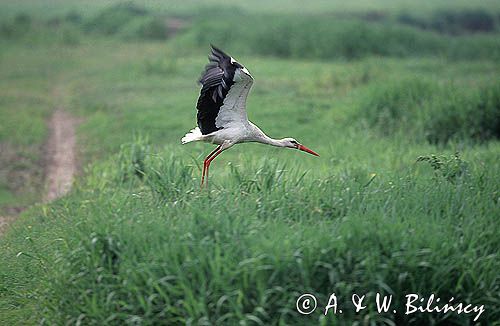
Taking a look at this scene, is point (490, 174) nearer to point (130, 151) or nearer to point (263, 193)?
point (263, 193)

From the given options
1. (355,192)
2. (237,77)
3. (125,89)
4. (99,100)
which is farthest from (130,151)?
(125,89)

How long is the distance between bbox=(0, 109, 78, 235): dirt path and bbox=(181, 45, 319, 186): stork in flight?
87.7 inches

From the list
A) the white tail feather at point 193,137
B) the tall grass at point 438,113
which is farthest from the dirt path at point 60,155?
the tall grass at point 438,113

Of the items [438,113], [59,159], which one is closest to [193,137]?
[59,159]

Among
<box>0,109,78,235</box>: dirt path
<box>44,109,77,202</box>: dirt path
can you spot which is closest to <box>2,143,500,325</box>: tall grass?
<box>0,109,78,235</box>: dirt path

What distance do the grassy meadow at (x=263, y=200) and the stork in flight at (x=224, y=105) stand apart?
28 centimetres

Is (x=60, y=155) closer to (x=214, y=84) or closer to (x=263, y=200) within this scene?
(x=214, y=84)

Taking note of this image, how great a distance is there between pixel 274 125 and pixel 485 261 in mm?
6689

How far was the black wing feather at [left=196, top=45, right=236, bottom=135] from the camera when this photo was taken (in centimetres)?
552

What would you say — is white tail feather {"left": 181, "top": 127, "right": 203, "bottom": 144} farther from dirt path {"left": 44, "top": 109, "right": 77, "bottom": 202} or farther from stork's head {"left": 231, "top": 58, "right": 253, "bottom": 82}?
dirt path {"left": 44, "top": 109, "right": 77, "bottom": 202}

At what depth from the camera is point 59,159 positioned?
10.1m

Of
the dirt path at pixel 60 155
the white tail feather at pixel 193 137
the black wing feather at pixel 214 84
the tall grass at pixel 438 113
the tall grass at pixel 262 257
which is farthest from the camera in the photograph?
the tall grass at pixel 438 113

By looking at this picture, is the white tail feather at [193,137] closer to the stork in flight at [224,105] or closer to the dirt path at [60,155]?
the stork in flight at [224,105]

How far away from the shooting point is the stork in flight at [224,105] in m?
5.57
